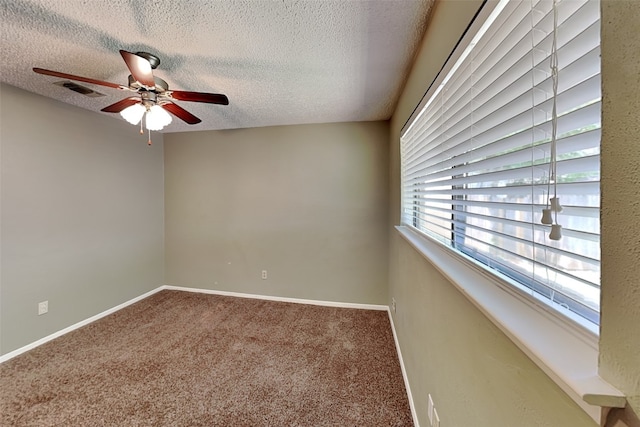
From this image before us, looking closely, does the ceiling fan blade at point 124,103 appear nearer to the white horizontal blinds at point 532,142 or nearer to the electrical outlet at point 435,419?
the white horizontal blinds at point 532,142

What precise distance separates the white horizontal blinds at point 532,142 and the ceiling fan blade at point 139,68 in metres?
1.53

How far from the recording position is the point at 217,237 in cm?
326

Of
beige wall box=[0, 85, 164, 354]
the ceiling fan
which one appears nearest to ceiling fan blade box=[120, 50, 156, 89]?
the ceiling fan

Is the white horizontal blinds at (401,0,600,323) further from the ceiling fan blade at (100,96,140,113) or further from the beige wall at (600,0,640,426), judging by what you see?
the ceiling fan blade at (100,96,140,113)

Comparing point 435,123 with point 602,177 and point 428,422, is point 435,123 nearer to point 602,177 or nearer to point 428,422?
point 602,177

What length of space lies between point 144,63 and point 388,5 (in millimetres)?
1308

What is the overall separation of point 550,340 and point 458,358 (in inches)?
18.9

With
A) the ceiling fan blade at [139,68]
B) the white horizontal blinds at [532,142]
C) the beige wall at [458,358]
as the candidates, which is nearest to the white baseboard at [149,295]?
the beige wall at [458,358]

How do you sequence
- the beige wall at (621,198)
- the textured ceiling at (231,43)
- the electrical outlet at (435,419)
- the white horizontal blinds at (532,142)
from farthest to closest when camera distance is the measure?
1. the textured ceiling at (231,43)
2. the electrical outlet at (435,419)
3. the white horizontal blinds at (532,142)
4. the beige wall at (621,198)

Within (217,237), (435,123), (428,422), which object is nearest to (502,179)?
(435,123)

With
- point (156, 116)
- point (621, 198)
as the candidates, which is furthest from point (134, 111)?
point (621, 198)

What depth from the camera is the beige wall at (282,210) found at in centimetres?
285

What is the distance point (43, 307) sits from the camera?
217cm

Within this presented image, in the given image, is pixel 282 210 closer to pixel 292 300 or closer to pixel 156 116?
pixel 292 300
